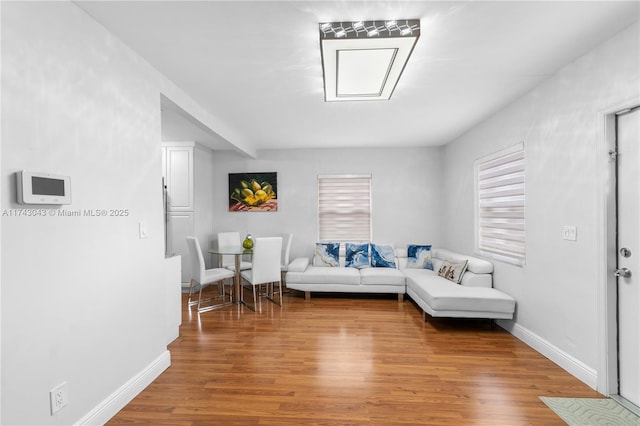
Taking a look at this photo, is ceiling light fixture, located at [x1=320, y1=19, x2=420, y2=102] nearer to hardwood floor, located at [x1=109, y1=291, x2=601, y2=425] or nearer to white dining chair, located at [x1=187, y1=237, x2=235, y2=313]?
hardwood floor, located at [x1=109, y1=291, x2=601, y2=425]

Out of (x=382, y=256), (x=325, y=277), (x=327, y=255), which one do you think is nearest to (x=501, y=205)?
(x=382, y=256)

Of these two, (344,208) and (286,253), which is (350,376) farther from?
(344,208)

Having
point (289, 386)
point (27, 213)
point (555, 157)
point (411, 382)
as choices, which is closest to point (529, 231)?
point (555, 157)

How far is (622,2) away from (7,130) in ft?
10.4

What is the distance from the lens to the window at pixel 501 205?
132 inches

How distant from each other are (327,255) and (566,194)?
135 inches

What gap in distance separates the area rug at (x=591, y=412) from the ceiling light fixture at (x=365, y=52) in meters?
2.56

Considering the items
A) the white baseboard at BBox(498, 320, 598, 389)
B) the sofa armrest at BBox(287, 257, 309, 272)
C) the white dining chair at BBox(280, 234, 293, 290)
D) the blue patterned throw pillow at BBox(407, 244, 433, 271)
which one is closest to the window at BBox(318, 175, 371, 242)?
the white dining chair at BBox(280, 234, 293, 290)

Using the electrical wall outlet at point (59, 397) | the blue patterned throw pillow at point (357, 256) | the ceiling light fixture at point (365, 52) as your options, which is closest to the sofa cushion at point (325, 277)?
the blue patterned throw pillow at point (357, 256)

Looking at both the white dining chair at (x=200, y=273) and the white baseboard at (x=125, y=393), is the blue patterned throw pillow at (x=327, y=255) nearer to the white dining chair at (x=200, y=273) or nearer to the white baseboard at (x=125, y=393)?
the white dining chair at (x=200, y=273)

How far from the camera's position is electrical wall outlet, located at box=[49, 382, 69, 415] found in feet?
5.17

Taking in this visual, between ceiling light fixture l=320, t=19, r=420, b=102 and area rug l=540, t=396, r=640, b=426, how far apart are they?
256 centimetres

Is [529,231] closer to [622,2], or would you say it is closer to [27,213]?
[622,2]

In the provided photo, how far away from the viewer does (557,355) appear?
268 centimetres
